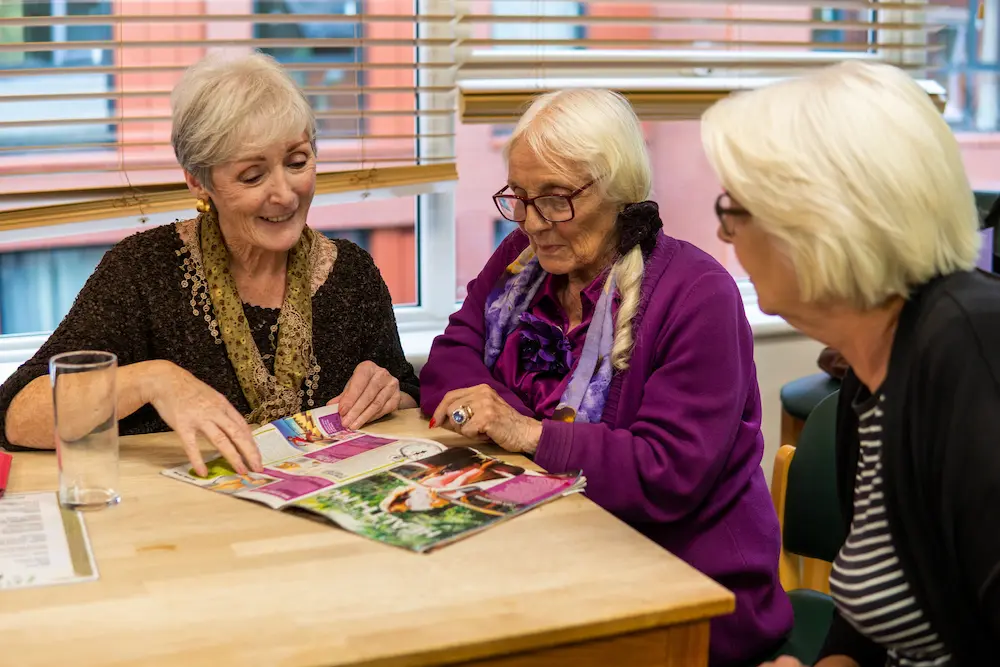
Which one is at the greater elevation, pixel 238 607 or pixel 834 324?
pixel 834 324

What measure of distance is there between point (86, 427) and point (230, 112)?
669 mm

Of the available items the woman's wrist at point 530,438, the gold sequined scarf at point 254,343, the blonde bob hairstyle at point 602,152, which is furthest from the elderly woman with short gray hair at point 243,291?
the blonde bob hairstyle at point 602,152

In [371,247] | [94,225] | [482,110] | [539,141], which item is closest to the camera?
[539,141]

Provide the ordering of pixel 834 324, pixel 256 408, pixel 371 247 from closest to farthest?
1. pixel 834 324
2. pixel 256 408
3. pixel 371 247

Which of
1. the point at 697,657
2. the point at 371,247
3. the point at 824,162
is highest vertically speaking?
the point at 824,162

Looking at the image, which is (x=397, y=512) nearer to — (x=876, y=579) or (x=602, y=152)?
(x=876, y=579)

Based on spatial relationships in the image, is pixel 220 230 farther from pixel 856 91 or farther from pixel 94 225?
pixel 856 91

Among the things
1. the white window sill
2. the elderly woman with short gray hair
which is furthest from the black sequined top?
the white window sill

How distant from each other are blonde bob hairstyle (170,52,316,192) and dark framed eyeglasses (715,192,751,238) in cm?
94

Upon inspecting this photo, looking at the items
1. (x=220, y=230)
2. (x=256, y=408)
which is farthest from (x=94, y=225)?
(x=256, y=408)

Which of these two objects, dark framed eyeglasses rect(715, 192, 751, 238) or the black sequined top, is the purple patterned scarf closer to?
the black sequined top

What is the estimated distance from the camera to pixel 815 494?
200 centimetres

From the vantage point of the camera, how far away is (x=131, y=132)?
108 inches

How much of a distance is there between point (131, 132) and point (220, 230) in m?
0.75
